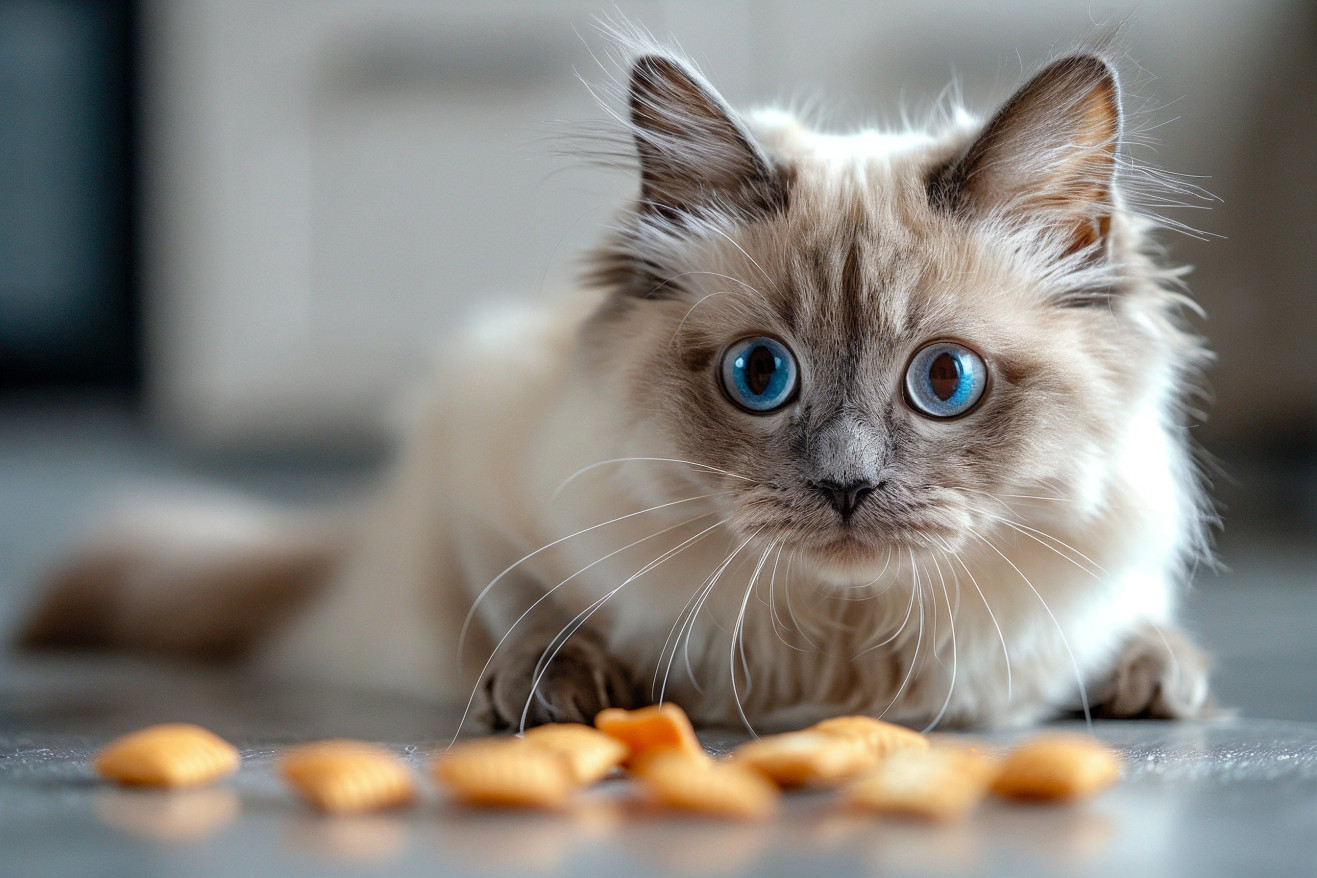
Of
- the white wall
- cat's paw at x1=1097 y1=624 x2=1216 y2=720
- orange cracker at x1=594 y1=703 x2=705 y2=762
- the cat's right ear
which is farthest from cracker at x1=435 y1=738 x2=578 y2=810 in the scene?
the white wall

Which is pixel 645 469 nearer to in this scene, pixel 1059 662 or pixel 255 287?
pixel 1059 662

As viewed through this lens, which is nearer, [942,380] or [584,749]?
[584,749]

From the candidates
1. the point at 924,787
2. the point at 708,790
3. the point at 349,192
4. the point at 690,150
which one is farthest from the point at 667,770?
the point at 349,192

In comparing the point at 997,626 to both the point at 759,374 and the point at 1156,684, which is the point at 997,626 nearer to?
the point at 1156,684

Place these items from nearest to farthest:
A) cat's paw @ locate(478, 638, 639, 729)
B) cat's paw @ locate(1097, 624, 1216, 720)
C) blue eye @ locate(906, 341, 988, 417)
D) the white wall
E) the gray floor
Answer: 1. the gray floor
2. blue eye @ locate(906, 341, 988, 417)
3. cat's paw @ locate(478, 638, 639, 729)
4. cat's paw @ locate(1097, 624, 1216, 720)
5. the white wall

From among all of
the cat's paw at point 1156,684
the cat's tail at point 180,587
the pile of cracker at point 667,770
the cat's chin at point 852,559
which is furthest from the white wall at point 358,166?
the pile of cracker at point 667,770

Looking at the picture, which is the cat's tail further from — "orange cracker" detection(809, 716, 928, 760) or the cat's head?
"orange cracker" detection(809, 716, 928, 760)

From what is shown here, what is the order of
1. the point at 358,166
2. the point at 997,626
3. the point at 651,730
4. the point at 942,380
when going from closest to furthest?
the point at 651,730 < the point at 942,380 < the point at 997,626 < the point at 358,166
